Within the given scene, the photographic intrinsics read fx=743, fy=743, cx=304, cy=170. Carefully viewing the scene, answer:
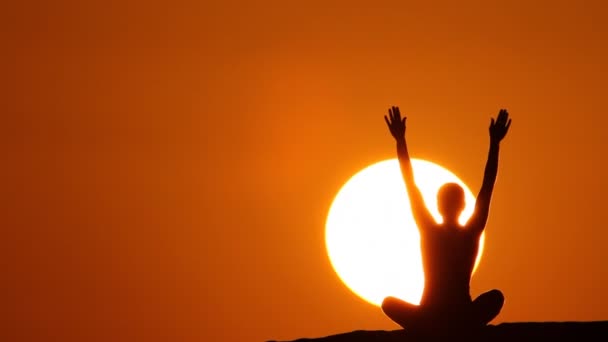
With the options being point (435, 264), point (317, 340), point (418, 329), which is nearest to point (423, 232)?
point (435, 264)

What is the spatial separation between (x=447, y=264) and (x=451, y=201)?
526 millimetres

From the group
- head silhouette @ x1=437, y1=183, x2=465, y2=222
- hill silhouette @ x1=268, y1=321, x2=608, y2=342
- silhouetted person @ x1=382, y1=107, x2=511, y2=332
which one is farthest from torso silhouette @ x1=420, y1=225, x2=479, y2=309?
hill silhouette @ x1=268, y1=321, x2=608, y2=342

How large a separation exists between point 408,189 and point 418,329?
1.19 meters

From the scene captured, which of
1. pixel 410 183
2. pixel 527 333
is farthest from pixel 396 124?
pixel 527 333

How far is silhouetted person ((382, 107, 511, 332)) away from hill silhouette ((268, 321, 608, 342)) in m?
0.23

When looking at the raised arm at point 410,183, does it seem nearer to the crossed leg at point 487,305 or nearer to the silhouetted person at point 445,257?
the silhouetted person at point 445,257

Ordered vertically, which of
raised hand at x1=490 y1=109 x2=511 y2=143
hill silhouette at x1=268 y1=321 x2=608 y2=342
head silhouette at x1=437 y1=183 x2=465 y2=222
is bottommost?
hill silhouette at x1=268 y1=321 x2=608 y2=342

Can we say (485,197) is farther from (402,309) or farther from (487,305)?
(402,309)

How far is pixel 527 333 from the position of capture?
638cm

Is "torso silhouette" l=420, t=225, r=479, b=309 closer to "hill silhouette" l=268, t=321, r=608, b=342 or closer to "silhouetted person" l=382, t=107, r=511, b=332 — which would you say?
"silhouetted person" l=382, t=107, r=511, b=332

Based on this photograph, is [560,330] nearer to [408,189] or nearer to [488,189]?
[488,189]

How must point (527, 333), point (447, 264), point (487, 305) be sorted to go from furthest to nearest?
point (527, 333)
point (447, 264)
point (487, 305)

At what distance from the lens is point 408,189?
6.42 meters

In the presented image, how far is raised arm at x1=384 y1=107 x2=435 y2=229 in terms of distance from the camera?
20.8 ft
